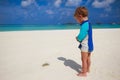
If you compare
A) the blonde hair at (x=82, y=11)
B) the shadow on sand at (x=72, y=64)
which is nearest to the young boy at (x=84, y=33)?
the blonde hair at (x=82, y=11)

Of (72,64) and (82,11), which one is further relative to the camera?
(72,64)

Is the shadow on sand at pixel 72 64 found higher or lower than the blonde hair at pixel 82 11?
lower

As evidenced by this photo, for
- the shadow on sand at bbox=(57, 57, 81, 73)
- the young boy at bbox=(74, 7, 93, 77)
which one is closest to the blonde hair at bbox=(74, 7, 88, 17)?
the young boy at bbox=(74, 7, 93, 77)

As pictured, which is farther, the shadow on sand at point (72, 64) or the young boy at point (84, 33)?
the shadow on sand at point (72, 64)

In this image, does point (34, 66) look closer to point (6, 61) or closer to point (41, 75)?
point (41, 75)

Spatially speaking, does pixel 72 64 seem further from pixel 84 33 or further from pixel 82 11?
pixel 82 11

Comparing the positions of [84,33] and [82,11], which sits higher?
[82,11]

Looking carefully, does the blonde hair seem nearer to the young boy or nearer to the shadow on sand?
the young boy

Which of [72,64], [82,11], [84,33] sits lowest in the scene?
[72,64]

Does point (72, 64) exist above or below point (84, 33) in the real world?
below

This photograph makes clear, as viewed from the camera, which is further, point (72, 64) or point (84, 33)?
point (72, 64)

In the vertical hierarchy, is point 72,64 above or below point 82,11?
below

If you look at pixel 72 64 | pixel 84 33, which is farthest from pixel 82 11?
pixel 72 64

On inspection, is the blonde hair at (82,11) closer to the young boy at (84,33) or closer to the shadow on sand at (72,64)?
the young boy at (84,33)
